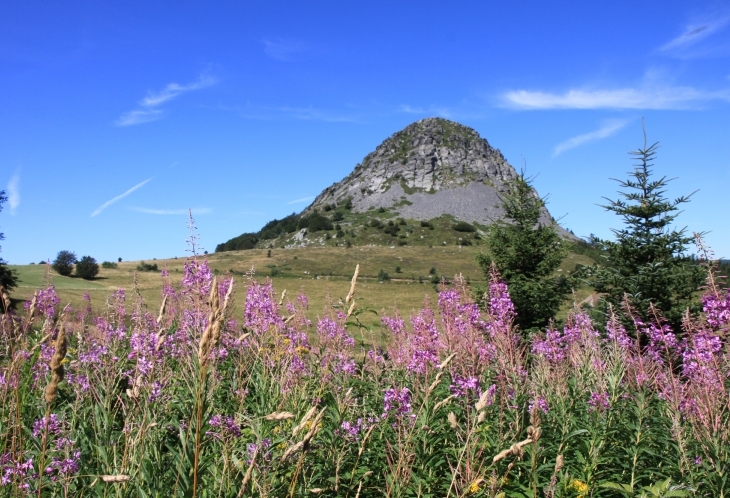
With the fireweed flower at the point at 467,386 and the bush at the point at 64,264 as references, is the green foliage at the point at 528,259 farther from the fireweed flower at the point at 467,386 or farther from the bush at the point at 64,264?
the bush at the point at 64,264

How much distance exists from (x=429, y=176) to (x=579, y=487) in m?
141

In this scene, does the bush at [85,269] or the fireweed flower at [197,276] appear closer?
the fireweed flower at [197,276]

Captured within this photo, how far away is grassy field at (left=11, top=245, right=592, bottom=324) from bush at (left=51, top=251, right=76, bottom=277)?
1791 millimetres

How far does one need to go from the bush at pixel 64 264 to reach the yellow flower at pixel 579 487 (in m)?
51.8

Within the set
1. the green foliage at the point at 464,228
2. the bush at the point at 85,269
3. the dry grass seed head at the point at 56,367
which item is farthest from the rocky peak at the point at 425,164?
the dry grass seed head at the point at 56,367

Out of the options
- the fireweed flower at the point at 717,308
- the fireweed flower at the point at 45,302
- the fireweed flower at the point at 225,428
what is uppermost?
the fireweed flower at the point at 45,302

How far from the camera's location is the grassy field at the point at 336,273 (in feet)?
122

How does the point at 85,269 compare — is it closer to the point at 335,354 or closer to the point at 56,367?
the point at 335,354

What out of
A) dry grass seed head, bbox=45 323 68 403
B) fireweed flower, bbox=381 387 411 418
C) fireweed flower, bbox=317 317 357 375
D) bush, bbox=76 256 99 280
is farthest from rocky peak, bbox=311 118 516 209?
dry grass seed head, bbox=45 323 68 403

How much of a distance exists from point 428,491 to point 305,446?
9.58 ft

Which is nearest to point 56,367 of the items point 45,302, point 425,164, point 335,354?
point 335,354

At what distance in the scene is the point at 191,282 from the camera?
4234 mm

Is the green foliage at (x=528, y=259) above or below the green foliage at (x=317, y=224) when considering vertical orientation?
below

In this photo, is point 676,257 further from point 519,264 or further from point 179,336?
point 179,336
